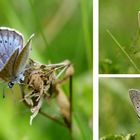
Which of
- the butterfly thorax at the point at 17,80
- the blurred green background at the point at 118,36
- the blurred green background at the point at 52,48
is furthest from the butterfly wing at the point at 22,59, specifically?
the blurred green background at the point at 118,36

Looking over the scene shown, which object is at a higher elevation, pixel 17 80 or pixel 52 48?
pixel 52 48

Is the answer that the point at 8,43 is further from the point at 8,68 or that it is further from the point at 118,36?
the point at 118,36

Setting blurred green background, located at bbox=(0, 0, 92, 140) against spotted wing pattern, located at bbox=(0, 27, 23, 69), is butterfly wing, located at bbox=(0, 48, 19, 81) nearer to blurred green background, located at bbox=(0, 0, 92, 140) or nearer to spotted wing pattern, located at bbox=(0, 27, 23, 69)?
spotted wing pattern, located at bbox=(0, 27, 23, 69)

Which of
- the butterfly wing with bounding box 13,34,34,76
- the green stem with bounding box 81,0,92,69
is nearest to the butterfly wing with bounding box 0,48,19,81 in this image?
the butterfly wing with bounding box 13,34,34,76

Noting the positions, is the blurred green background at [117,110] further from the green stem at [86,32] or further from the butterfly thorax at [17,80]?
the butterfly thorax at [17,80]

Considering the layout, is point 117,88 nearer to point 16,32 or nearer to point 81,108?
point 81,108

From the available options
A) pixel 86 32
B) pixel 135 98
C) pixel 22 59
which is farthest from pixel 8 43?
pixel 135 98
